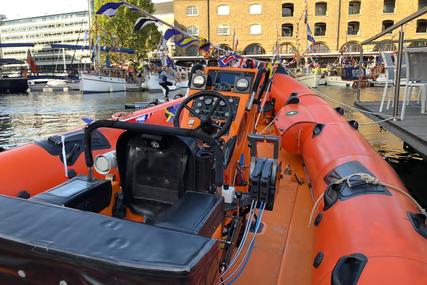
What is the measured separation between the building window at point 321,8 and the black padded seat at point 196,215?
41.1 m

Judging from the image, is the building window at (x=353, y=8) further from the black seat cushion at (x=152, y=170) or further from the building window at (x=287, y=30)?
the black seat cushion at (x=152, y=170)

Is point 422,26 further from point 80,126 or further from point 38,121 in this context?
point 80,126

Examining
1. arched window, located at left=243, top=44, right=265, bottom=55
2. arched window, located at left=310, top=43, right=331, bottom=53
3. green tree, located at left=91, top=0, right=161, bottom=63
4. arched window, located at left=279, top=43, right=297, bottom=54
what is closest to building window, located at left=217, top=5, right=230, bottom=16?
arched window, located at left=243, top=44, right=265, bottom=55

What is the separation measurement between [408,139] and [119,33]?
32237mm

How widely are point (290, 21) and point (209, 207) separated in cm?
4093

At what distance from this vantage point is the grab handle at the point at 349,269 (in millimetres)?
1821

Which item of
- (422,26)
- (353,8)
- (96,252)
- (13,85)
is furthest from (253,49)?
(96,252)

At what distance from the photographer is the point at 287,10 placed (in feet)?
130

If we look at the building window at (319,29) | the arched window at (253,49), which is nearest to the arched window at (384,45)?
the building window at (319,29)

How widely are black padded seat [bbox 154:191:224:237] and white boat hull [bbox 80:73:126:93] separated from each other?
957 inches

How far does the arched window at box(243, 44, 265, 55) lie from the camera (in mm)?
40188

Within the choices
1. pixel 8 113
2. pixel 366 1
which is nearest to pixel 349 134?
pixel 8 113

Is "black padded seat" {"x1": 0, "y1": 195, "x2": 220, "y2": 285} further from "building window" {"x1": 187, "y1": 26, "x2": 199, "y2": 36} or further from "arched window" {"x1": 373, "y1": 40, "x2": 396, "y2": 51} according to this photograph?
"building window" {"x1": 187, "y1": 26, "x2": 199, "y2": 36}

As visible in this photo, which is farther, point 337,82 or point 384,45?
point 337,82
